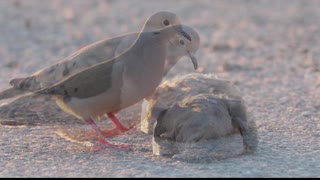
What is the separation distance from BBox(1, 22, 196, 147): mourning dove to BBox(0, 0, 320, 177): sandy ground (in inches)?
7.2

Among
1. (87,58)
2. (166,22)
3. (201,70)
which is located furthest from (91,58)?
(201,70)

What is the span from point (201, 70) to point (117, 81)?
3791 mm

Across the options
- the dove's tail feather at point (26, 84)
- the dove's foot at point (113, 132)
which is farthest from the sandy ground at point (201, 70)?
the dove's tail feather at point (26, 84)

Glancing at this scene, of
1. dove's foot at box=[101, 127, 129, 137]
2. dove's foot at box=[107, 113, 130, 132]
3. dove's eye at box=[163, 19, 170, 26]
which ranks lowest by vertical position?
dove's foot at box=[101, 127, 129, 137]

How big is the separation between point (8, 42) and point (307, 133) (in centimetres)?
582

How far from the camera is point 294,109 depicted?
742cm

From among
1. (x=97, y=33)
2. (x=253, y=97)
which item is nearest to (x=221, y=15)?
(x=97, y=33)

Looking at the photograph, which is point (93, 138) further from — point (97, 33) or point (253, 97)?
point (97, 33)

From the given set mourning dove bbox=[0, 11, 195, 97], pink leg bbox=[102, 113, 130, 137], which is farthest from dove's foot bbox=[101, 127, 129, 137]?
mourning dove bbox=[0, 11, 195, 97]

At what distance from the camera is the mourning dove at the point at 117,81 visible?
229 inches

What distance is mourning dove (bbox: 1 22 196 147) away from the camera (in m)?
5.81

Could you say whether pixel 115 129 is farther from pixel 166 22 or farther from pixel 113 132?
pixel 166 22

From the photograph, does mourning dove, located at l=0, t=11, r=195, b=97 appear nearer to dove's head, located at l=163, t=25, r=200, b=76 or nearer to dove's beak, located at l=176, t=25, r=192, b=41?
dove's head, located at l=163, t=25, r=200, b=76

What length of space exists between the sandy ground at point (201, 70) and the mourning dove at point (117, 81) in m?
0.18
